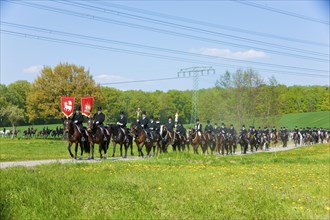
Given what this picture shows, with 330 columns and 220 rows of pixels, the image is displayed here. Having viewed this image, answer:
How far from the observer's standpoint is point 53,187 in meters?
10.7

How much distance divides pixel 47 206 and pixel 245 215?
364 centimetres

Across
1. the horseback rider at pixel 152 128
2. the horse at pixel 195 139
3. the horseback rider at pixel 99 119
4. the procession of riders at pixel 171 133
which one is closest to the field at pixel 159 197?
the horseback rider at pixel 99 119

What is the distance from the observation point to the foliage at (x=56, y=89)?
7119cm

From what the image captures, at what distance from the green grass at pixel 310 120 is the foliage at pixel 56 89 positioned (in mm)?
57921

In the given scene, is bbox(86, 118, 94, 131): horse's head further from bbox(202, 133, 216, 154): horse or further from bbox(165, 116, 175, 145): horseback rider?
bbox(202, 133, 216, 154): horse

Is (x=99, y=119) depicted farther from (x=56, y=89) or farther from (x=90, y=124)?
(x=56, y=89)

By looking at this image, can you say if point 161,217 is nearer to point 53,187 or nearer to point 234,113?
point 53,187

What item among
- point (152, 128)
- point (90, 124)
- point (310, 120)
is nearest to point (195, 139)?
point (152, 128)

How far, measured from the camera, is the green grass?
115900 mm

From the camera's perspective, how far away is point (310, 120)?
12175cm

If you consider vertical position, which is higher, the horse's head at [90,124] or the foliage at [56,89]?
the foliage at [56,89]

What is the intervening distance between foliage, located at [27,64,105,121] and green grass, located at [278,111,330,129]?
190 feet

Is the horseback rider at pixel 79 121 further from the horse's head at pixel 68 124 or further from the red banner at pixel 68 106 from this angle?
the red banner at pixel 68 106

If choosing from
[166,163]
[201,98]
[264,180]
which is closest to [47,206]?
[264,180]
